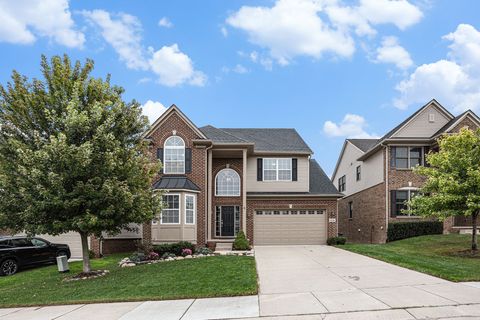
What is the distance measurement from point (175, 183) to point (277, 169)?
271 inches

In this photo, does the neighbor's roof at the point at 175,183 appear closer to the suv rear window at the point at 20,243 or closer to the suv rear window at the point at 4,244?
the suv rear window at the point at 20,243

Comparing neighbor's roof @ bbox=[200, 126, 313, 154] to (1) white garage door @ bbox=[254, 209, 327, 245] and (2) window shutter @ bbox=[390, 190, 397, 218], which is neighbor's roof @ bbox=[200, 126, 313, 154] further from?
(2) window shutter @ bbox=[390, 190, 397, 218]

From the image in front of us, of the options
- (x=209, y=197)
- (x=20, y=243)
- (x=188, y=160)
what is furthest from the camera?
(x=209, y=197)

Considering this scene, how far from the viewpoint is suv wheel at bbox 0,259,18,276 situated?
1580 cm

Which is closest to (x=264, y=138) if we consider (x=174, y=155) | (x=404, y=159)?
(x=174, y=155)

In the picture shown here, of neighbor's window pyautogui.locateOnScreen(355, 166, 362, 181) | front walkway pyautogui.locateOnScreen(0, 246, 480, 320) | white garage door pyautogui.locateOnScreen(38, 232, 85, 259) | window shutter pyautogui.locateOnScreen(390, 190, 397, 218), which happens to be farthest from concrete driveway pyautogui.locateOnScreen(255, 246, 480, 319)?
neighbor's window pyautogui.locateOnScreen(355, 166, 362, 181)

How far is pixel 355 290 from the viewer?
30.9 feet

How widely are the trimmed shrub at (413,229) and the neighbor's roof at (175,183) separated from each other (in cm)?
1106

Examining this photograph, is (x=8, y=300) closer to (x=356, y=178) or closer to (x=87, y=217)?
(x=87, y=217)

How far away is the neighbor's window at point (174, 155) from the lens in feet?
69.4

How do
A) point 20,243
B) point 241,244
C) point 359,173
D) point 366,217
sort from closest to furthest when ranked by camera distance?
point 20,243 → point 241,244 → point 366,217 → point 359,173

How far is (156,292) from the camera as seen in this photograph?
10.2 meters

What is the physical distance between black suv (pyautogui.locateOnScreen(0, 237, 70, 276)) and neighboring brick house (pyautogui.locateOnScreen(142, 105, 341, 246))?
14.2ft

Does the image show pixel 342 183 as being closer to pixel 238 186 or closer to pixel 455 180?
pixel 238 186
